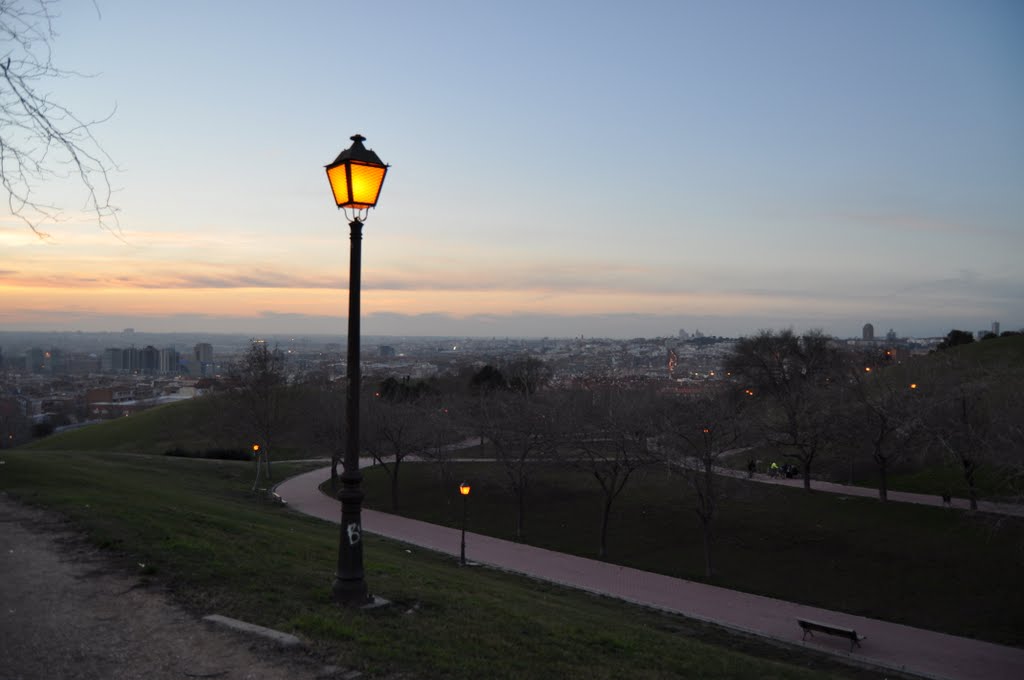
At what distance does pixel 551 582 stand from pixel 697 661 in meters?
12.0

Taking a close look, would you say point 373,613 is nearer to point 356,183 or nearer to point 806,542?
point 356,183

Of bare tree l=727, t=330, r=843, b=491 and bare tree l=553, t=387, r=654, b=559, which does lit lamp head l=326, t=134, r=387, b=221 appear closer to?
bare tree l=553, t=387, r=654, b=559

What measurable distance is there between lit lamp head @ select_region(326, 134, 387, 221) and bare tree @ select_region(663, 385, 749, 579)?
66.9 feet

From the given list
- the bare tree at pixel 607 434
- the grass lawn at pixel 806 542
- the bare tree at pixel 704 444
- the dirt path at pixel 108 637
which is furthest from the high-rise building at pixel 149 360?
the dirt path at pixel 108 637

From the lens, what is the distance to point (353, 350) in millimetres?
8016

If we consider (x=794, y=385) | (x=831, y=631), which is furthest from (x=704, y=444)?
(x=794, y=385)

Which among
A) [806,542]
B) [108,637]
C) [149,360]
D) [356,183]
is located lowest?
[806,542]

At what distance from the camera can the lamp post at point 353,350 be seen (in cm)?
781

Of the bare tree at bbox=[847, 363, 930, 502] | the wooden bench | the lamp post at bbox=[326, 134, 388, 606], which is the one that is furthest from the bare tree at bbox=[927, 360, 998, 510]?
the lamp post at bbox=[326, 134, 388, 606]

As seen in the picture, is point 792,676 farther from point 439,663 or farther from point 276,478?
point 276,478

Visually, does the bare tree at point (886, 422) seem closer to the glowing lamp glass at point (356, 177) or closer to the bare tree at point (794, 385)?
the bare tree at point (794, 385)

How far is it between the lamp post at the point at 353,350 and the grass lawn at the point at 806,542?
18408mm

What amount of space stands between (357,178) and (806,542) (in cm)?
2450

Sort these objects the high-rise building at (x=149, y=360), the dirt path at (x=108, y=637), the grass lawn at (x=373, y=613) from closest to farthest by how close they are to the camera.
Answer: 1. the dirt path at (x=108, y=637)
2. the grass lawn at (x=373, y=613)
3. the high-rise building at (x=149, y=360)
